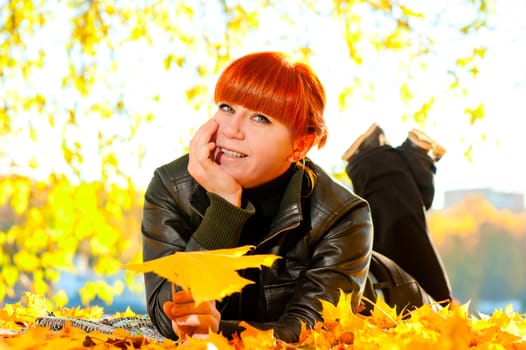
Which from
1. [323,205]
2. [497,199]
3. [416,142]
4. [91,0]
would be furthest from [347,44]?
[497,199]

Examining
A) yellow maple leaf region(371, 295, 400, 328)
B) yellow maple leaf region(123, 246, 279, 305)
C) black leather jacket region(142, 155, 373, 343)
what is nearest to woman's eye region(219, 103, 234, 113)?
black leather jacket region(142, 155, 373, 343)

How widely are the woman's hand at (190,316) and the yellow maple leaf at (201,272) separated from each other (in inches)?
8.5

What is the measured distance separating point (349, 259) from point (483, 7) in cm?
280

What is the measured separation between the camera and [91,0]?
442 centimetres

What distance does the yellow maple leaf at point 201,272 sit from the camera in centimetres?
98

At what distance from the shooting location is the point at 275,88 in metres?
1.73

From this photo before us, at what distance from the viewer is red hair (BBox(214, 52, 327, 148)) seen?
5.65 ft

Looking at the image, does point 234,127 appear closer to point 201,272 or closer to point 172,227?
point 172,227

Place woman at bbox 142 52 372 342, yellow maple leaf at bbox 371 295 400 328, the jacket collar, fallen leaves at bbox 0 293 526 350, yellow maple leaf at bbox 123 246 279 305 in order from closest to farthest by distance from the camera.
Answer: yellow maple leaf at bbox 123 246 279 305 < fallen leaves at bbox 0 293 526 350 < yellow maple leaf at bbox 371 295 400 328 < woman at bbox 142 52 372 342 < the jacket collar

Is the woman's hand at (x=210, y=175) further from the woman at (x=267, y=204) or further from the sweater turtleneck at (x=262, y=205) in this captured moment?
the sweater turtleneck at (x=262, y=205)

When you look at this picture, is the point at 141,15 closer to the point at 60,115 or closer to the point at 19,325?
the point at 60,115

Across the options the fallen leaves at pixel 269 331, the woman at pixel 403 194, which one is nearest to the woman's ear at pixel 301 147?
the fallen leaves at pixel 269 331

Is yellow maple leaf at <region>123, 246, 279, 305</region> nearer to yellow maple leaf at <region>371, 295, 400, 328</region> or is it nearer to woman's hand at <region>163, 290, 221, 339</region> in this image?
woman's hand at <region>163, 290, 221, 339</region>

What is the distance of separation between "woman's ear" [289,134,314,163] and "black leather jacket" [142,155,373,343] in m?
0.04
